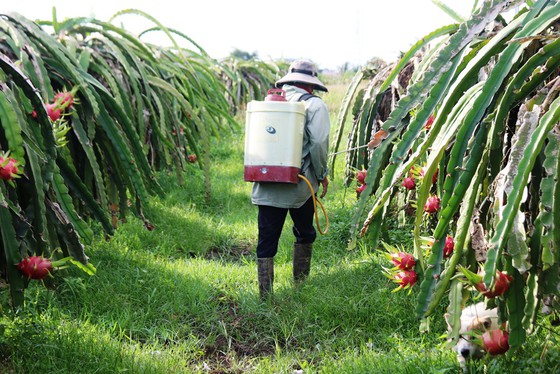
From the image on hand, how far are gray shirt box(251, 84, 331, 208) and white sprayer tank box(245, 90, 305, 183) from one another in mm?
145

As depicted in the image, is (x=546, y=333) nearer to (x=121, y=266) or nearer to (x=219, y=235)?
(x=121, y=266)

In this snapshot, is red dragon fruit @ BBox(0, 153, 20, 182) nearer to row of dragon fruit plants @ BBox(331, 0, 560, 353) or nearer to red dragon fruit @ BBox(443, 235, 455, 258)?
row of dragon fruit plants @ BBox(331, 0, 560, 353)

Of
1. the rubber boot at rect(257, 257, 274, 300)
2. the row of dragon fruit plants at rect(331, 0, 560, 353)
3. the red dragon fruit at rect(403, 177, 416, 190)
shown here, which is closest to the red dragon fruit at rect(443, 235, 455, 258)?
the row of dragon fruit plants at rect(331, 0, 560, 353)

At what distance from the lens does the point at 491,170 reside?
2.64 m

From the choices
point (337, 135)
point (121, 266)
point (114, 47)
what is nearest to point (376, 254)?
point (337, 135)

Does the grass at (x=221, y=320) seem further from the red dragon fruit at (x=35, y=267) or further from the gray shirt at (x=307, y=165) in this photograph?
the gray shirt at (x=307, y=165)

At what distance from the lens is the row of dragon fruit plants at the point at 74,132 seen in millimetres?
2918

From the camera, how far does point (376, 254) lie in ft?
16.9

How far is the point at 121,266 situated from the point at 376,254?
6.14 ft

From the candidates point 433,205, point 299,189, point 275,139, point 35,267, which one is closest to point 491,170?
point 433,205

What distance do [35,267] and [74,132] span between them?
1661 mm

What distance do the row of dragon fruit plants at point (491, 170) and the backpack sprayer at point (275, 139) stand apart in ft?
5.18

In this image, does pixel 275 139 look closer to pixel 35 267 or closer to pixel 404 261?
pixel 404 261

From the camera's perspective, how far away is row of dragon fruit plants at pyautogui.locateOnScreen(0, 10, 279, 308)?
2.92 metres
